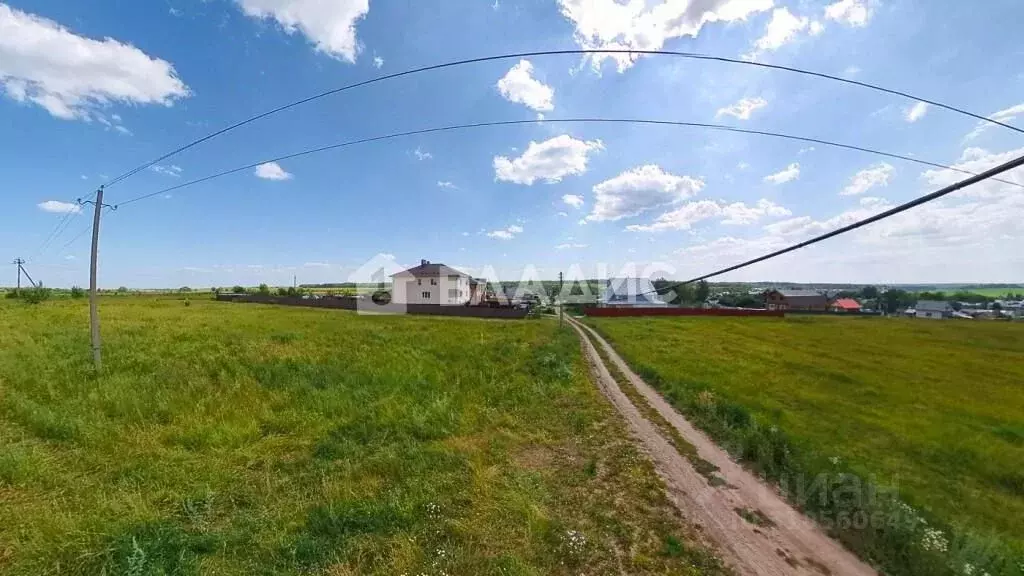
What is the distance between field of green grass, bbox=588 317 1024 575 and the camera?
5152 millimetres

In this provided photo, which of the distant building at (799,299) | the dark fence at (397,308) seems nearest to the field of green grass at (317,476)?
the dark fence at (397,308)

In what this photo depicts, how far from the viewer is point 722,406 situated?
8.84 meters

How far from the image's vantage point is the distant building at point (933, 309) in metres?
67.6

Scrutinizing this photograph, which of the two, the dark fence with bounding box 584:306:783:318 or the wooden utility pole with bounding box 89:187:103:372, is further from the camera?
the dark fence with bounding box 584:306:783:318

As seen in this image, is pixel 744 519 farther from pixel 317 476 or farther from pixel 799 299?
pixel 799 299

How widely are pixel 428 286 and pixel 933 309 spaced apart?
95.6 m

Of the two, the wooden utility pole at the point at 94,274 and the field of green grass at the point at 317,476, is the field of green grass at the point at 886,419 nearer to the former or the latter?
the field of green grass at the point at 317,476

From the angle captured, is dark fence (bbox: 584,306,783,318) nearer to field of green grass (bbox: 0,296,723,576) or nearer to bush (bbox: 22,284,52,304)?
field of green grass (bbox: 0,296,723,576)

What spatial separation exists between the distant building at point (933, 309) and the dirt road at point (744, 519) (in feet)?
302

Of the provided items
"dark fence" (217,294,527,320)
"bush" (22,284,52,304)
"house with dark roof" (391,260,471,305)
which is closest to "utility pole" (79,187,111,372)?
"dark fence" (217,294,527,320)

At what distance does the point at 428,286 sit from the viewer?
44844 millimetres

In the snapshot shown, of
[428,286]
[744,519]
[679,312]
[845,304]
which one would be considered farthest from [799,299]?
[744,519]

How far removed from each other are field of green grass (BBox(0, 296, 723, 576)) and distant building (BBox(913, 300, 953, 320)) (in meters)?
94.1

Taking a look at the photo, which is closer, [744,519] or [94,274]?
[744,519]
